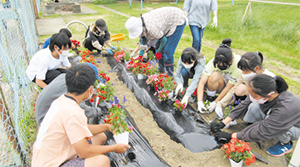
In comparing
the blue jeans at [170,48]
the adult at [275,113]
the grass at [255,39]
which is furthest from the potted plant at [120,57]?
the adult at [275,113]

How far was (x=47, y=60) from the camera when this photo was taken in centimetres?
277

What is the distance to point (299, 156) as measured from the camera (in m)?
1.65

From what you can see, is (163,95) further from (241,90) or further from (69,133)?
(69,133)

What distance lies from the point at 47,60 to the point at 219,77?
248 centimetres

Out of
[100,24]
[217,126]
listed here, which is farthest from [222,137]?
[100,24]

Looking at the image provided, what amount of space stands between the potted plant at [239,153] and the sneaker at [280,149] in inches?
19.1

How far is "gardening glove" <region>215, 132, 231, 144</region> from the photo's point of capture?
7.32ft

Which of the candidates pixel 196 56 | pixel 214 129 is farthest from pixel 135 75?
pixel 214 129

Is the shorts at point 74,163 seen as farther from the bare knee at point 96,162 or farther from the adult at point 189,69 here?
the adult at point 189,69

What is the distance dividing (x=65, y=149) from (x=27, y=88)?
5.94 feet

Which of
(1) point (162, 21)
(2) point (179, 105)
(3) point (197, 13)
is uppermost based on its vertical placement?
(3) point (197, 13)

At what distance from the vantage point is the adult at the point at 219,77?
2.68m

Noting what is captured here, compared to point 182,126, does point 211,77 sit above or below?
above

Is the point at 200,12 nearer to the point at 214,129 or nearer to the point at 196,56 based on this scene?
the point at 196,56
